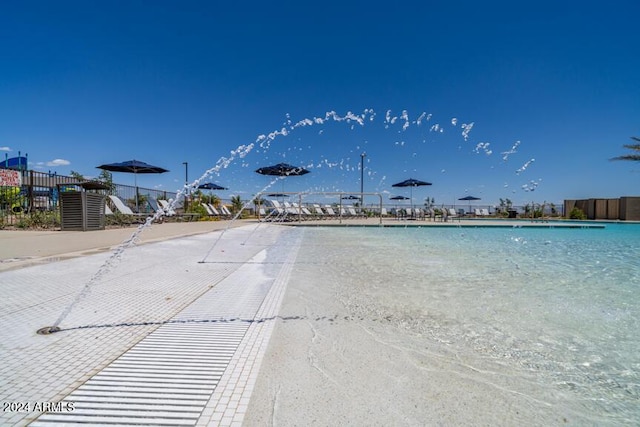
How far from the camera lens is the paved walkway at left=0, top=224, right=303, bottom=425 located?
55.2 inches

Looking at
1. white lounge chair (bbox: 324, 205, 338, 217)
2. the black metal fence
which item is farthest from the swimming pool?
white lounge chair (bbox: 324, 205, 338, 217)

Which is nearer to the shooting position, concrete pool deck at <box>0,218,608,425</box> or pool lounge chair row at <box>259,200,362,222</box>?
concrete pool deck at <box>0,218,608,425</box>

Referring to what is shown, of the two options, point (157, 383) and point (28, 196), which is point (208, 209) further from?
point (157, 383)

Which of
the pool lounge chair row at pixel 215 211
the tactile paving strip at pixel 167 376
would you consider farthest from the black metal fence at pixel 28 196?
the tactile paving strip at pixel 167 376

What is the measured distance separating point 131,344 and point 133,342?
0.03 m

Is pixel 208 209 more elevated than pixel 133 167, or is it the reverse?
pixel 133 167

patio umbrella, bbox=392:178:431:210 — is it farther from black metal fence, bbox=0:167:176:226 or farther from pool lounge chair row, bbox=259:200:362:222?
black metal fence, bbox=0:167:176:226

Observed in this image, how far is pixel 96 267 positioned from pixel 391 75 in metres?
16.5

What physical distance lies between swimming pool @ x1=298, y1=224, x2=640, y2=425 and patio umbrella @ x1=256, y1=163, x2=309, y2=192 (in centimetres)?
1317

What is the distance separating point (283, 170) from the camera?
18922 millimetres

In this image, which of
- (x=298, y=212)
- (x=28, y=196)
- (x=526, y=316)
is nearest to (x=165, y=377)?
(x=526, y=316)

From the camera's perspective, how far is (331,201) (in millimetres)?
22969

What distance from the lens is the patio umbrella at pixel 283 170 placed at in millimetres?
18641

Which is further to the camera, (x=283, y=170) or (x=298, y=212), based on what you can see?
(x=298, y=212)
